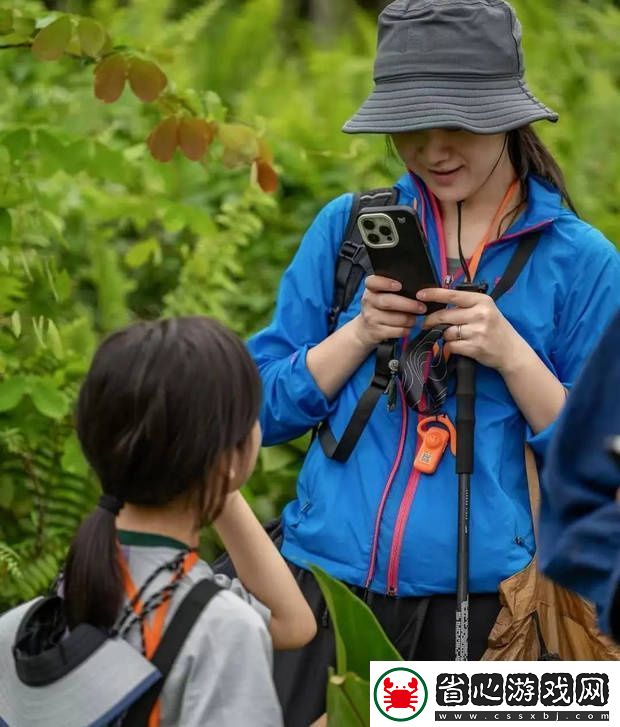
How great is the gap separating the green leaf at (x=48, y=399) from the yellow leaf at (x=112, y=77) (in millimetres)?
1023

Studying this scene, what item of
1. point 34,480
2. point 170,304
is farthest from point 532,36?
point 34,480

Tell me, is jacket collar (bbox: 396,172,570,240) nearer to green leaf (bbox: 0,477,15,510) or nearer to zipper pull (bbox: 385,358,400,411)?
zipper pull (bbox: 385,358,400,411)

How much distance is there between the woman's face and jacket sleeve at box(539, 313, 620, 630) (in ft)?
3.53

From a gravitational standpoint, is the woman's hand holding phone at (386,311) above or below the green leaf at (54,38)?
below

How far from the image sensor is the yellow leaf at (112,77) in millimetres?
3477

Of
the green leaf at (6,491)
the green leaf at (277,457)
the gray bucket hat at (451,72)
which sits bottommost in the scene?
the green leaf at (277,457)

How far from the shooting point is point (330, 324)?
116 inches

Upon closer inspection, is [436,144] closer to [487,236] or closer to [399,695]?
[487,236]

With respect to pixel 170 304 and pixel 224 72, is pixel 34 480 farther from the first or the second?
pixel 224 72

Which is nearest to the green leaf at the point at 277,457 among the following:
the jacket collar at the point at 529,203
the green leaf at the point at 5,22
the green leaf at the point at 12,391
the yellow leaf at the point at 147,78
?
the green leaf at the point at 12,391

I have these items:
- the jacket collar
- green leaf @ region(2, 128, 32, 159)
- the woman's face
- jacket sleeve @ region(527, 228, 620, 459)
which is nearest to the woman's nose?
the woman's face

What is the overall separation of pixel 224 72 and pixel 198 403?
697 cm

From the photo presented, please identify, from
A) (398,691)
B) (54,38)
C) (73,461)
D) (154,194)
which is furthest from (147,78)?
(154,194)

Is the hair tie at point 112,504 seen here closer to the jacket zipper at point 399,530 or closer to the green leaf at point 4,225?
the jacket zipper at point 399,530
